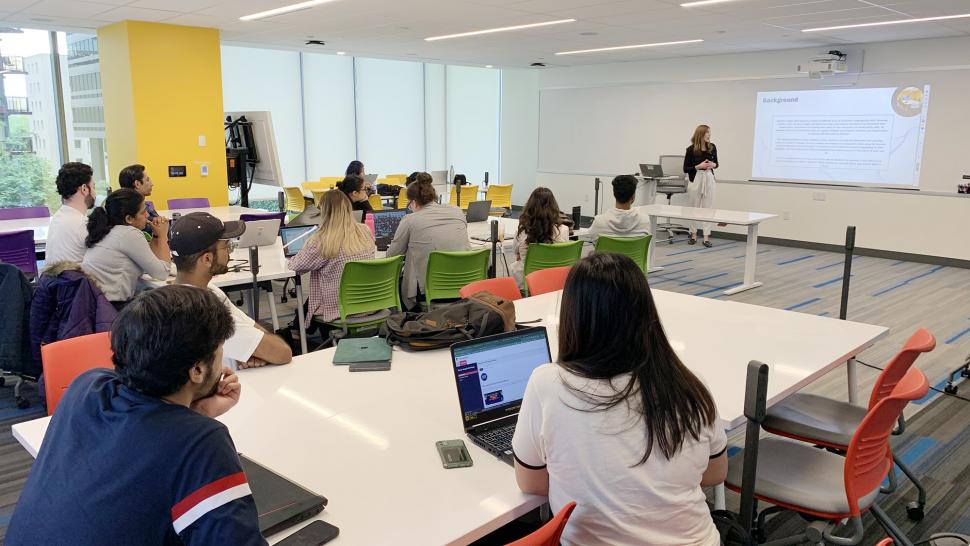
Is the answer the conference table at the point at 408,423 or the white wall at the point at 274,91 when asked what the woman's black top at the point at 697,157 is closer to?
the white wall at the point at 274,91

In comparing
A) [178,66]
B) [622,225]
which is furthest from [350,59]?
[622,225]

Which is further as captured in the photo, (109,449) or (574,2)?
(574,2)

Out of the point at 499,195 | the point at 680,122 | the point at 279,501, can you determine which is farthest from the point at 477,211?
the point at 680,122

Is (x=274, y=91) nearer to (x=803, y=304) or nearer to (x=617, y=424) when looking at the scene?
(x=803, y=304)

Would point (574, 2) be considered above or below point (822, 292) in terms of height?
above

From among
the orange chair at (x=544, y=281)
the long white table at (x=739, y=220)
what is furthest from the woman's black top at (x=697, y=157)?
the orange chair at (x=544, y=281)

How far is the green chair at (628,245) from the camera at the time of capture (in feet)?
18.4

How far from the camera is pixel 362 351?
2.76 metres

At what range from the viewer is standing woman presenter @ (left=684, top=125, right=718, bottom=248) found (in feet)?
32.5

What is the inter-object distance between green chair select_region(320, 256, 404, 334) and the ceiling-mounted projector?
7.27m

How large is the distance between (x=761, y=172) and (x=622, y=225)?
17.0 ft

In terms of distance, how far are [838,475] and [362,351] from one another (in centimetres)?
176

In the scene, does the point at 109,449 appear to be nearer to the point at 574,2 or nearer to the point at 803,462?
the point at 803,462

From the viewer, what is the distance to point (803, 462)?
2506 millimetres
